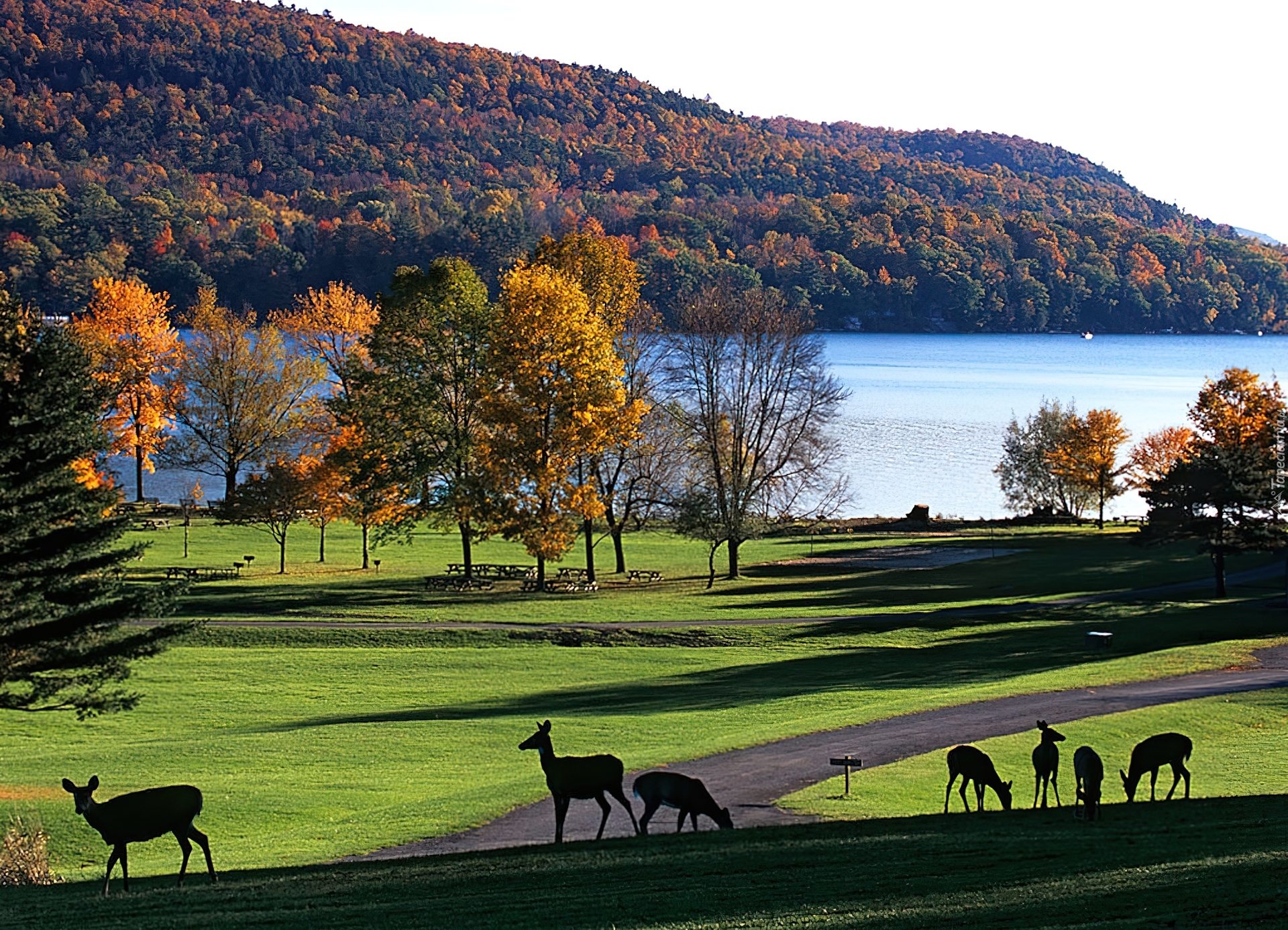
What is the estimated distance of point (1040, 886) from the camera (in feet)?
38.3

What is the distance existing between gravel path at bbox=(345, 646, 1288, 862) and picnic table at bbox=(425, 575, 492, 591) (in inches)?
1031

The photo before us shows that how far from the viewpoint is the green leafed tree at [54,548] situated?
983 inches

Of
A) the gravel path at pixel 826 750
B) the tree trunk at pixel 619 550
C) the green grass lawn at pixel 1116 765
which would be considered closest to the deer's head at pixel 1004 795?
the green grass lawn at pixel 1116 765

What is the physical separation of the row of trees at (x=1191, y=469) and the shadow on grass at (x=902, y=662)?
491 centimetres

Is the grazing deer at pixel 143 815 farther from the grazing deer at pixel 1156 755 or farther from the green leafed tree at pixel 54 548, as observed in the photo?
the green leafed tree at pixel 54 548

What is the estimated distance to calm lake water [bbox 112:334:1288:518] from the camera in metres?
92.9

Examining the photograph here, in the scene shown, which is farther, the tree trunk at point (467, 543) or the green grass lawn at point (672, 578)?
the tree trunk at point (467, 543)

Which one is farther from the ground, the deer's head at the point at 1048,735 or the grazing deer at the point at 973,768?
the deer's head at the point at 1048,735

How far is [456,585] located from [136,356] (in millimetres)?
34217

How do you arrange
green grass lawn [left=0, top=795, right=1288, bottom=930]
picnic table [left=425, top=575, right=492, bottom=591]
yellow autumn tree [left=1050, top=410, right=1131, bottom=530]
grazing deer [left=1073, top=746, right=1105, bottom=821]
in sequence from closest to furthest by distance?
1. green grass lawn [left=0, top=795, right=1288, bottom=930]
2. grazing deer [left=1073, top=746, right=1105, bottom=821]
3. picnic table [left=425, top=575, right=492, bottom=591]
4. yellow autumn tree [left=1050, top=410, right=1131, bottom=530]

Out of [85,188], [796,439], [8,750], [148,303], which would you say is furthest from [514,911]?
[85,188]

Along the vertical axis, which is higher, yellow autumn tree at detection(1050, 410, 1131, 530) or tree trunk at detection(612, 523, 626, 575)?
yellow autumn tree at detection(1050, 410, 1131, 530)

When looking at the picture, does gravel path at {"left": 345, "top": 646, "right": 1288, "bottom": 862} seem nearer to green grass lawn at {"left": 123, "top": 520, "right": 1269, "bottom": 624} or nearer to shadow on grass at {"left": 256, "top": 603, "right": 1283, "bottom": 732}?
shadow on grass at {"left": 256, "top": 603, "right": 1283, "bottom": 732}

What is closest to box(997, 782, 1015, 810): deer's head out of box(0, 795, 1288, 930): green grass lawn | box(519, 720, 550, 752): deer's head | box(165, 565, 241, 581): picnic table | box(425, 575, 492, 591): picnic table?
box(0, 795, 1288, 930): green grass lawn
